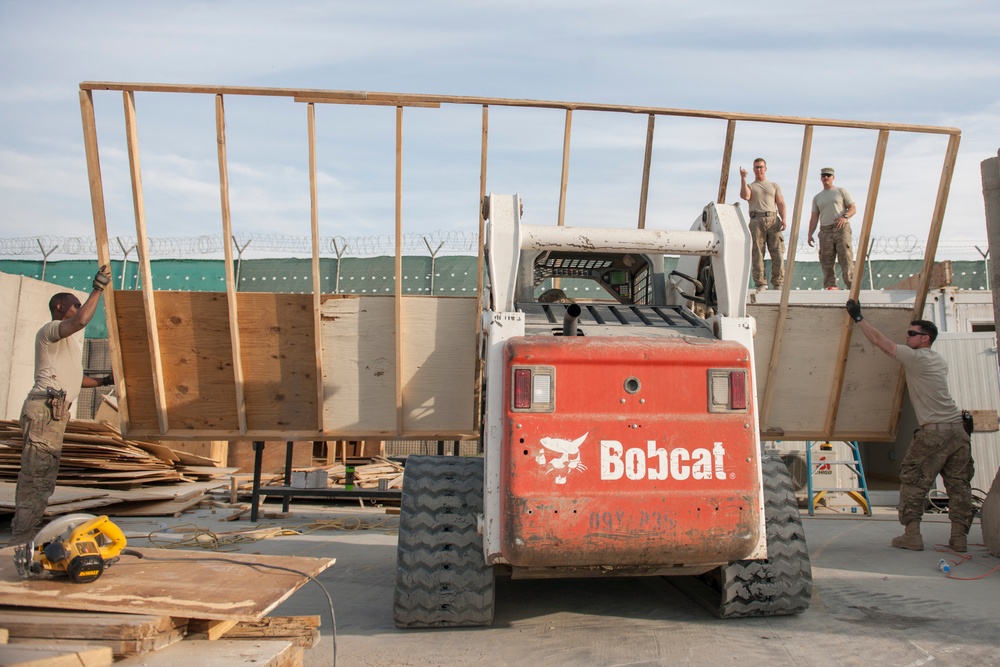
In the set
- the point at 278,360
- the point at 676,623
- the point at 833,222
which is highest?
the point at 833,222

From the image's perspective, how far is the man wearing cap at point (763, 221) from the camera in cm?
902

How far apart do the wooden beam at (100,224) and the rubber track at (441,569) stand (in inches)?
131

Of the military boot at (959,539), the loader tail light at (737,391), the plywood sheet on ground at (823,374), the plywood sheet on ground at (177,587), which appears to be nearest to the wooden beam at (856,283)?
the plywood sheet on ground at (823,374)

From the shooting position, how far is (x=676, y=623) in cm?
462

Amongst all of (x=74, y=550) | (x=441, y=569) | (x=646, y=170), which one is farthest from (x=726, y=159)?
(x=74, y=550)

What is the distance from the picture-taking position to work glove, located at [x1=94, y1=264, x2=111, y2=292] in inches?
237

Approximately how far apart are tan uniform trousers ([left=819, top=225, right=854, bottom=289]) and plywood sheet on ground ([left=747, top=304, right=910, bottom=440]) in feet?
4.80

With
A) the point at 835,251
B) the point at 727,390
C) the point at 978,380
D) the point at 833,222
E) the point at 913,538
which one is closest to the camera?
the point at 727,390

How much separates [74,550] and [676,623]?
325 centimetres

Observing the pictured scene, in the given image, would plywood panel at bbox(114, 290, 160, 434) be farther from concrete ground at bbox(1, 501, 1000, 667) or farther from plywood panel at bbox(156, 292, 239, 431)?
concrete ground at bbox(1, 501, 1000, 667)

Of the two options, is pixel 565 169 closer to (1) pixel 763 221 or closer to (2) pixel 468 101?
(2) pixel 468 101

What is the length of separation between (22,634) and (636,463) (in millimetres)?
2778

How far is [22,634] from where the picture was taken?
3.09 m

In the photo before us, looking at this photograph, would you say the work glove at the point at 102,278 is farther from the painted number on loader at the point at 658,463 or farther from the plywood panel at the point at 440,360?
the painted number on loader at the point at 658,463
